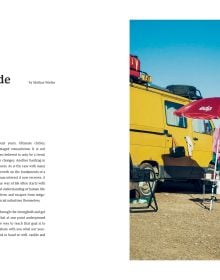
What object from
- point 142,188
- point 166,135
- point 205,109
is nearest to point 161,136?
point 166,135

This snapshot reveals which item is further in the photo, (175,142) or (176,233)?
(175,142)

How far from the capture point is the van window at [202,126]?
8445 mm

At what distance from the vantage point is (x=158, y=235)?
4.57 metres

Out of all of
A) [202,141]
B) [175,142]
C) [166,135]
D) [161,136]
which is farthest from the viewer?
[202,141]

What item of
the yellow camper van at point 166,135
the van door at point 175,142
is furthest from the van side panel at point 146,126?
the van door at point 175,142

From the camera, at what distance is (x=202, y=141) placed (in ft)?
28.2

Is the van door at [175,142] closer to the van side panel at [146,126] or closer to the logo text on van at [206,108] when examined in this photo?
the van side panel at [146,126]

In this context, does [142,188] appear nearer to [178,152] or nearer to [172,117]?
[178,152]

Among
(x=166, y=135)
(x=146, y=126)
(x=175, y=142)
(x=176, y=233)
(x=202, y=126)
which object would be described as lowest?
(x=176, y=233)

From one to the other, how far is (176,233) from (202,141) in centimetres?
416

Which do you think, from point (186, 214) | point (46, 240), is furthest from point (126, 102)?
point (186, 214)

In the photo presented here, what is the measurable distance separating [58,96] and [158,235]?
1.97 metres

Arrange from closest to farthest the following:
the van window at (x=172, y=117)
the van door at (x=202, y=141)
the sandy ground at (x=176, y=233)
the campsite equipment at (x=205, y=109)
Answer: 1. the sandy ground at (x=176, y=233)
2. the campsite equipment at (x=205, y=109)
3. the van window at (x=172, y=117)
4. the van door at (x=202, y=141)

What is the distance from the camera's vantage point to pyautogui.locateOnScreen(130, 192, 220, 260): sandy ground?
3.92m
